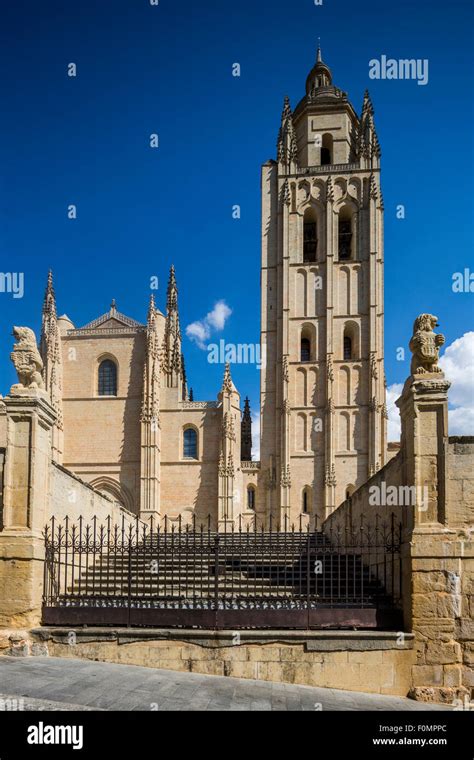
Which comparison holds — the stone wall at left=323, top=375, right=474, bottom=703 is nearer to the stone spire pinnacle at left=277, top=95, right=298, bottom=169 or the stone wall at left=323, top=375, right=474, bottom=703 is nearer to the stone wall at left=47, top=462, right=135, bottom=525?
the stone wall at left=47, top=462, right=135, bottom=525

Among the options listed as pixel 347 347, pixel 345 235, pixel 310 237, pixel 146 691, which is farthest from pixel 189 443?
pixel 146 691

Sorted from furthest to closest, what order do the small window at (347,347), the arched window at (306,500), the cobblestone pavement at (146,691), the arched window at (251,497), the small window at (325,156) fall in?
the small window at (325,156) → the small window at (347,347) → the arched window at (251,497) → the arched window at (306,500) → the cobblestone pavement at (146,691)

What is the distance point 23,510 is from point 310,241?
35.5 metres

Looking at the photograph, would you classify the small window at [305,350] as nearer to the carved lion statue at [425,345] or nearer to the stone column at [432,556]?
the carved lion statue at [425,345]

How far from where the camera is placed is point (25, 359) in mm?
10062

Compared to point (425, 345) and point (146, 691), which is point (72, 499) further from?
point (425, 345)

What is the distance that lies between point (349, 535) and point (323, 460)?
939 inches

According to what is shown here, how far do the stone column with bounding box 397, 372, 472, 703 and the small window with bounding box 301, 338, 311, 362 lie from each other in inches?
1253

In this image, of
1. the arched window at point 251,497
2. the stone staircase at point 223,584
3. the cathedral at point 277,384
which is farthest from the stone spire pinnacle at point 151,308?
the stone staircase at point 223,584

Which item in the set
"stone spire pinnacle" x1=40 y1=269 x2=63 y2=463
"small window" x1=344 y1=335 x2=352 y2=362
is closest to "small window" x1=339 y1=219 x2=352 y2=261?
"small window" x1=344 y1=335 x2=352 y2=362

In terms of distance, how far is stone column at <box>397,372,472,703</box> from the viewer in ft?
27.7

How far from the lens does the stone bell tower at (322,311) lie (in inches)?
1511

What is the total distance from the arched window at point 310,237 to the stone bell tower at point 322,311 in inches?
2.6
